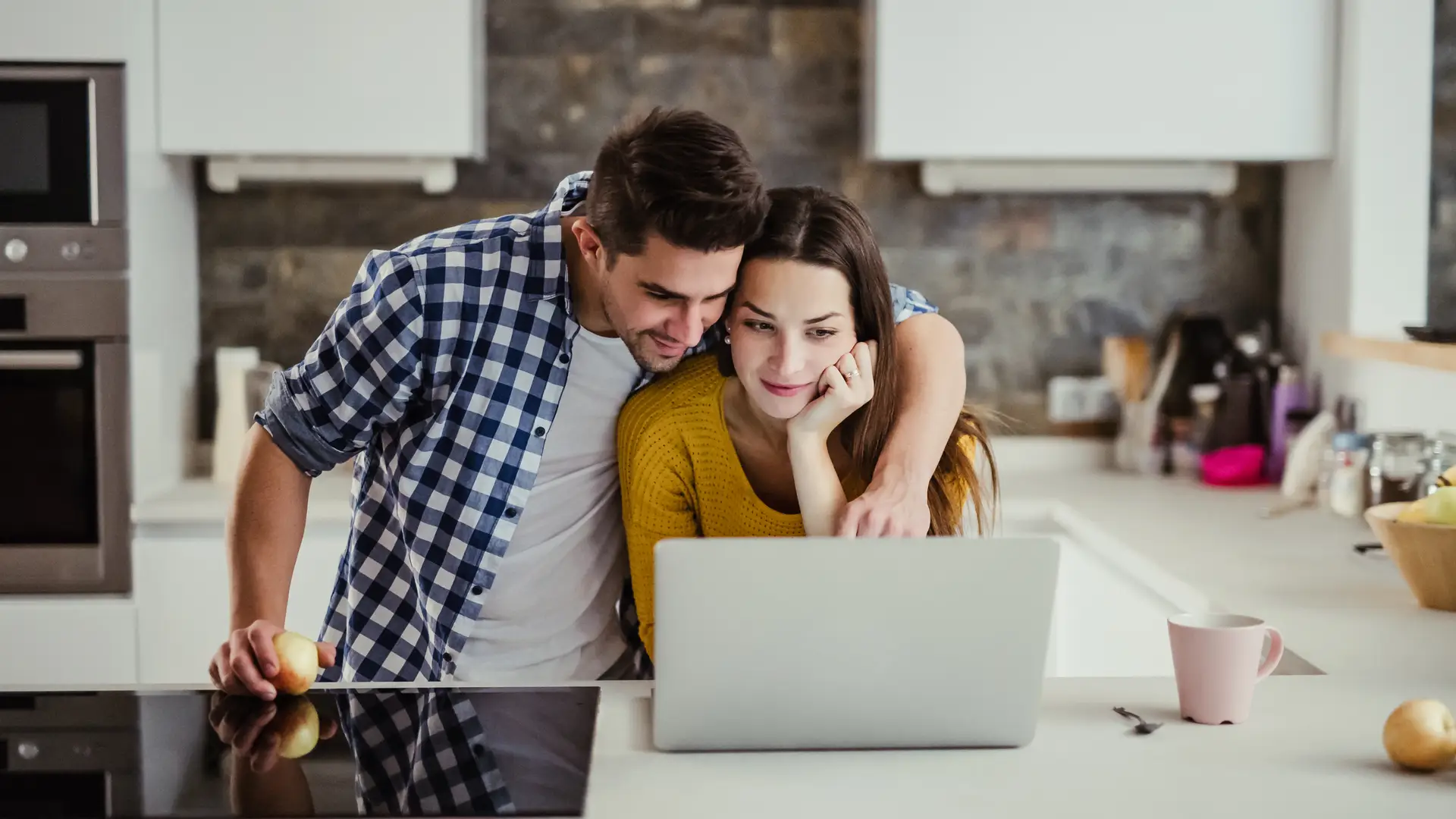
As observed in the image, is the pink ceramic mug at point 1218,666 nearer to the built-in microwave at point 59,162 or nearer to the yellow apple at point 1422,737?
the yellow apple at point 1422,737

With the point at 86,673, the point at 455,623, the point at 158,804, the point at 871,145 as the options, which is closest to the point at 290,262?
the point at 86,673

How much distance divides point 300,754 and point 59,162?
2004 mm

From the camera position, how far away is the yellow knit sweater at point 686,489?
159 cm

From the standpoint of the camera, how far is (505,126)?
3244 millimetres

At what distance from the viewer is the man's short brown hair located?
4.77ft

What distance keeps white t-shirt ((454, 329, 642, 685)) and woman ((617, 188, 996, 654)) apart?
0.06m

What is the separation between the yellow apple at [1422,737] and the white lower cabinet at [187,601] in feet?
6.85

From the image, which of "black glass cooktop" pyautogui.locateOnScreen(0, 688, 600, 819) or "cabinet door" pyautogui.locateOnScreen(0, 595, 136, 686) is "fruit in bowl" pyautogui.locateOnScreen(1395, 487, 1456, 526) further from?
"cabinet door" pyautogui.locateOnScreen(0, 595, 136, 686)

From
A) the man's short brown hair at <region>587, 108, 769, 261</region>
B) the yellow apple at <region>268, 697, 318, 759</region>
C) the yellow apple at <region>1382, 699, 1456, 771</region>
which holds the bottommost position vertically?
the yellow apple at <region>268, 697, 318, 759</region>

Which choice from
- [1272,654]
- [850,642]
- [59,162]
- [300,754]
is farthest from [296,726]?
[59,162]

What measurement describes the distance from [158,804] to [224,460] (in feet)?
7.08

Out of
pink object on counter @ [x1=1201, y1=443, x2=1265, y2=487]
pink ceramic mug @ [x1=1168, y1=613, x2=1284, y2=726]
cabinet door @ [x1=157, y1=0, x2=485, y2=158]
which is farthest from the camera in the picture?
pink object on counter @ [x1=1201, y1=443, x2=1265, y2=487]

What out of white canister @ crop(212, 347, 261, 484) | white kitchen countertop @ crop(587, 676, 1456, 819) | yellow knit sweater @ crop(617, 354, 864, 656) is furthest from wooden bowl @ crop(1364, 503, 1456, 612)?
white canister @ crop(212, 347, 261, 484)

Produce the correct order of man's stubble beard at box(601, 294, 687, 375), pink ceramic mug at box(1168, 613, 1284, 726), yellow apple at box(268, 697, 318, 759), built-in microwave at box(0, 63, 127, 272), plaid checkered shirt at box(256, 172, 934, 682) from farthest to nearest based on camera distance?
built-in microwave at box(0, 63, 127, 272)
plaid checkered shirt at box(256, 172, 934, 682)
man's stubble beard at box(601, 294, 687, 375)
pink ceramic mug at box(1168, 613, 1284, 726)
yellow apple at box(268, 697, 318, 759)
